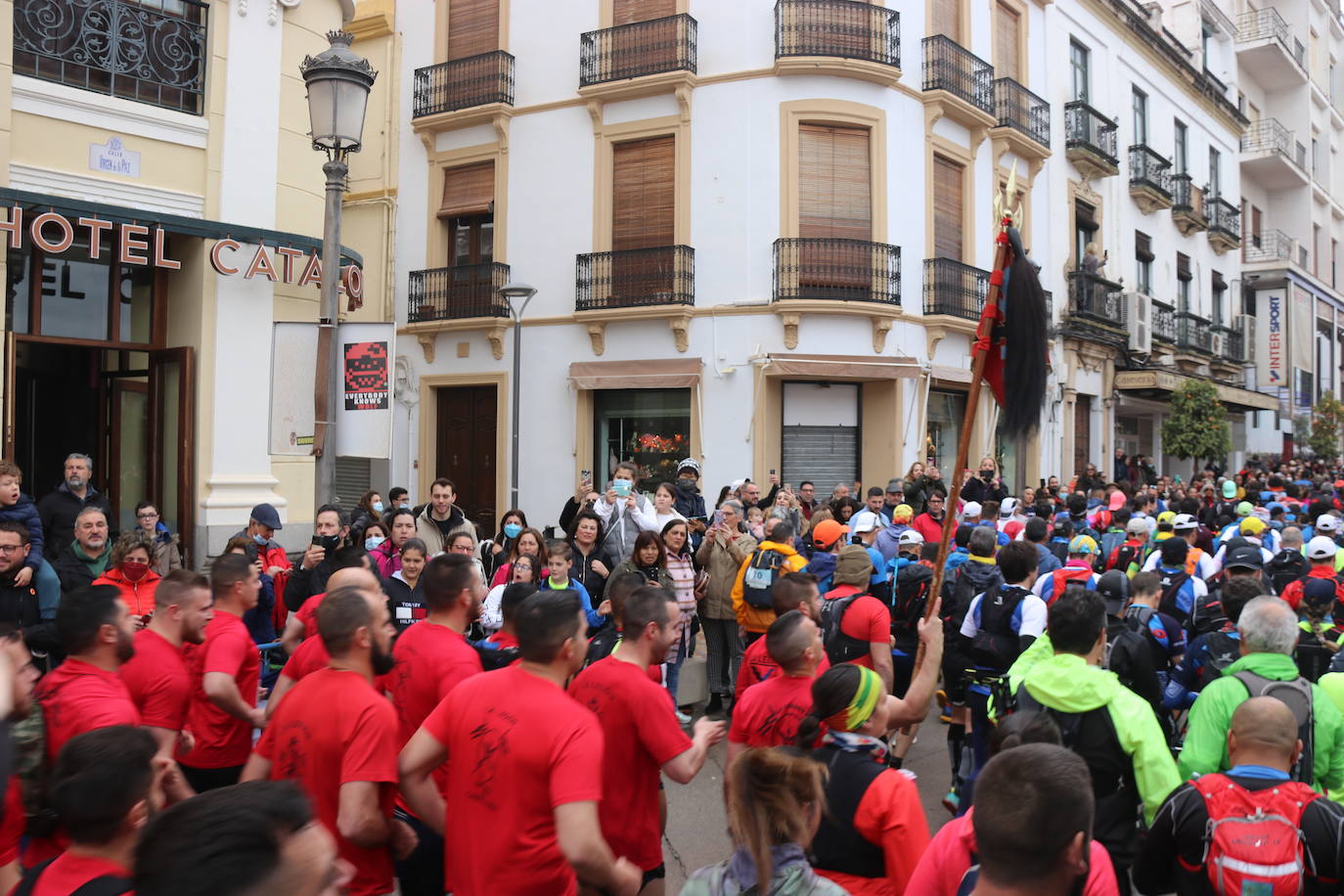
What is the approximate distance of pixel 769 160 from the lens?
1559 cm

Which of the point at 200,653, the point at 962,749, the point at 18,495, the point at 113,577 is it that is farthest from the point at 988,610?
the point at 18,495

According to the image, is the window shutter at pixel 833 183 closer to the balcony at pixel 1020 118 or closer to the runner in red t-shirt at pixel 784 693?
the balcony at pixel 1020 118

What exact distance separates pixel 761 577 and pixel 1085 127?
1819 centimetres

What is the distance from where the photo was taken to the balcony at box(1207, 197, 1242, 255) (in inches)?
1103

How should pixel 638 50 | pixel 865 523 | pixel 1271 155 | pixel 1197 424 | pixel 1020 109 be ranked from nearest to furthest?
1. pixel 865 523
2. pixel 638 50
3. pixel 1020 109
4. pixel 1197 424
5. pixel 1271 155

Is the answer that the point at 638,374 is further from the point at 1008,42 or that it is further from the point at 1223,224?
the point at 1223,224

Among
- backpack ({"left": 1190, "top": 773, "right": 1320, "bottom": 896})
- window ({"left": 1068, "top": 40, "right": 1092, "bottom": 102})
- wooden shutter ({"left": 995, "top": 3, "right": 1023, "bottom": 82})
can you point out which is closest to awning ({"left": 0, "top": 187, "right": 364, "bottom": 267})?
backpack ({"left": 1190, "top": 773, "right": 1320, "bottom": 896})

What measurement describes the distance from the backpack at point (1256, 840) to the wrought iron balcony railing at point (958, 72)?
605 inches

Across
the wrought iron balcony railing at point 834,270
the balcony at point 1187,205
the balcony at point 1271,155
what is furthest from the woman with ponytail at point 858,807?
the balcony at point 1271,155

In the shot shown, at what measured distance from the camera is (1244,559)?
19.6 ft

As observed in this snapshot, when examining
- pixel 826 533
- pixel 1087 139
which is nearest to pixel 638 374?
pixel 826 533

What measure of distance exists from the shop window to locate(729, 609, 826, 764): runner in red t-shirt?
41.5 ft

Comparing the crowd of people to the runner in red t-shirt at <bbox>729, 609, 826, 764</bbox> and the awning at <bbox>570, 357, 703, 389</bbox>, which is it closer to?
the runner in red t-shirt at <bbox>729, 609, 826, 764</bbox>

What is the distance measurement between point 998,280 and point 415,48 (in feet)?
55.9
